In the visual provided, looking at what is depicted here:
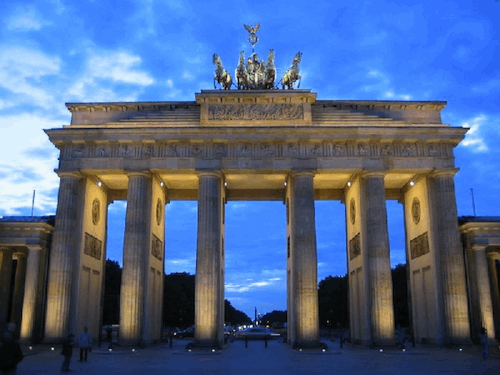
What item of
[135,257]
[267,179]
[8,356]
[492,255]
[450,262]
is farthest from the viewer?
[492,255]

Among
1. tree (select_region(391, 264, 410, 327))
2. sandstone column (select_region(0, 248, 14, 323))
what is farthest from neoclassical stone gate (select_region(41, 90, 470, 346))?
tree (select_region(391, 264, 410, 327))

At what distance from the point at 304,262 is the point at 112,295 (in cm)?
5587

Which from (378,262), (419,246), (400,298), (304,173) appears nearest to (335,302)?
(400,298)

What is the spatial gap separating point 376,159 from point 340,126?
3.80m

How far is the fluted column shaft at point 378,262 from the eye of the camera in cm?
3847

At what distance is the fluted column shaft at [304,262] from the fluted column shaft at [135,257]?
1126cm

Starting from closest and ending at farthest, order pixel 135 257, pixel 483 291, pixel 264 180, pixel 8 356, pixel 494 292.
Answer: pixel 8 356
pixel 135 257
pixel 483 291
pixel 264 180
pixel 494 292

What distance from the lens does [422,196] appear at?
143ft

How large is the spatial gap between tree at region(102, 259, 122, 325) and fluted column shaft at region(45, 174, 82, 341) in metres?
45.3

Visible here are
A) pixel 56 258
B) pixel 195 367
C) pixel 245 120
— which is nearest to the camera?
pixel 195 367

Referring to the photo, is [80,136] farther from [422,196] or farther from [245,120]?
[422,196]

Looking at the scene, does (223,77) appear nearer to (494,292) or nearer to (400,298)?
(494,292)

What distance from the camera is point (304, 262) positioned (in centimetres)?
3944

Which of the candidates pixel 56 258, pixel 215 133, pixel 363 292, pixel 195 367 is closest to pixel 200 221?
pixel 215 133
